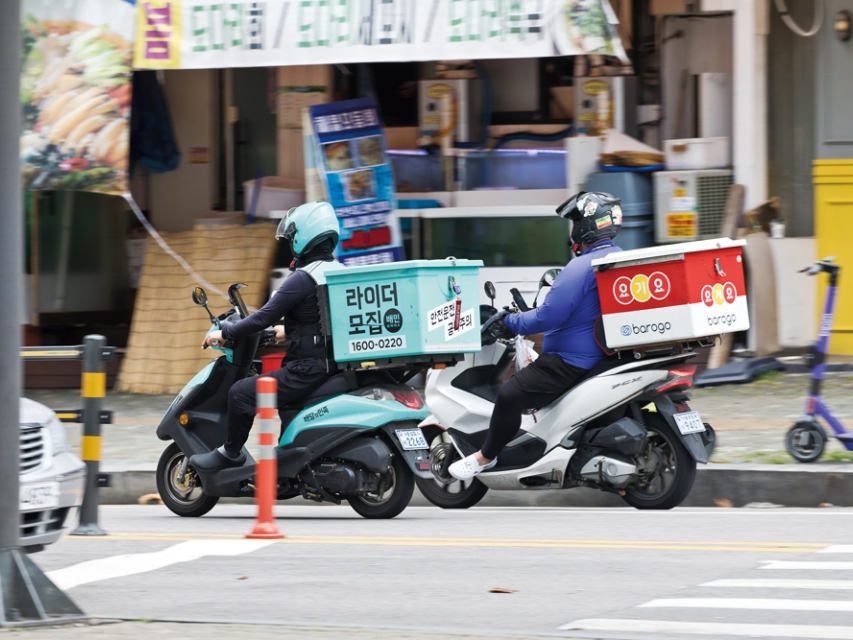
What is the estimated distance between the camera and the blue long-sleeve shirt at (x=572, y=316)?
29.0 ft

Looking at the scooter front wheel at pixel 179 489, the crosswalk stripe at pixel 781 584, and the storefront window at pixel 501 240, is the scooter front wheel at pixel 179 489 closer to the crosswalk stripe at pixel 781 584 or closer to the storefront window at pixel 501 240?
the crosswalk stripe at pixel 781 584

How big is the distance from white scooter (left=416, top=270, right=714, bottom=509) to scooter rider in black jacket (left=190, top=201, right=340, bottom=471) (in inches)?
36.6

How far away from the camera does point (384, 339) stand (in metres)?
8.58

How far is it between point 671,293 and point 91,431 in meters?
3.44

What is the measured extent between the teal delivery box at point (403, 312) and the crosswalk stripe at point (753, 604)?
279 centimetres

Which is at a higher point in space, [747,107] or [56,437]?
[747,107]

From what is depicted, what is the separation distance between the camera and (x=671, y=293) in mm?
8469

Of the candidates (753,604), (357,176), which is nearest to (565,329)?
(753,604)

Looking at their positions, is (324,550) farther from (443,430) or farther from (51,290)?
(51,290)

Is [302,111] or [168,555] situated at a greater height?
[302,111]

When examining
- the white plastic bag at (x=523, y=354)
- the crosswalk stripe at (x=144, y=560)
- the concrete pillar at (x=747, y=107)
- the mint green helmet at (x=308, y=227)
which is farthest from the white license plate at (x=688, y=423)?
the concrete pillar at (x=747, y=107)

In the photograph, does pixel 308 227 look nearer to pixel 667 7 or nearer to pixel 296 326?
pixel 296 326

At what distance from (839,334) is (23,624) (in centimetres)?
1024

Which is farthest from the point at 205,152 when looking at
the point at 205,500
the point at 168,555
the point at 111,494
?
the point at 168,555
